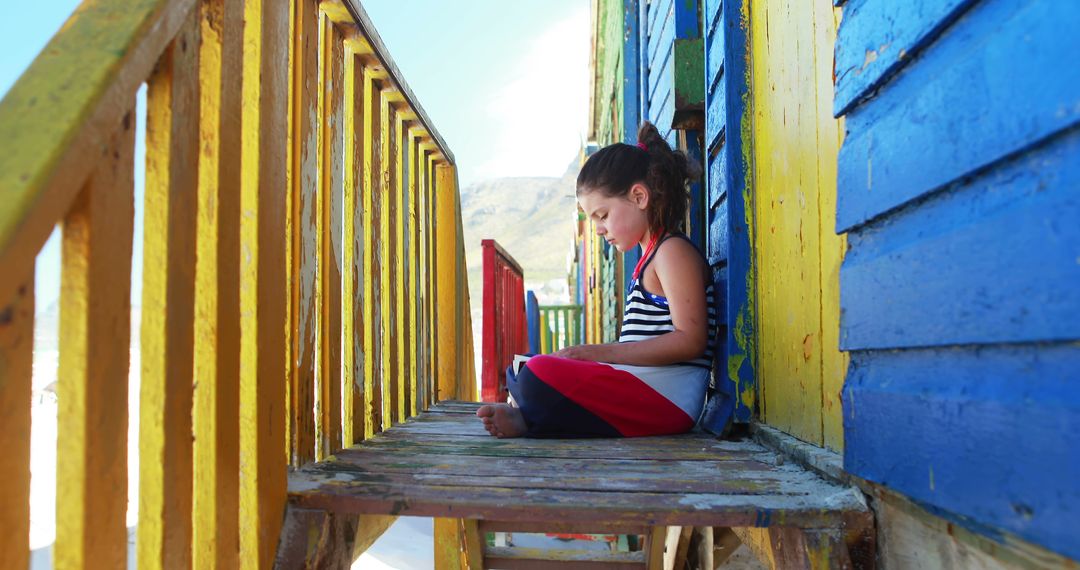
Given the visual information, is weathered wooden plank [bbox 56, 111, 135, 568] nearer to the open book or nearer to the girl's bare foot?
the girl's bare foot

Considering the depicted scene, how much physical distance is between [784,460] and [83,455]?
1.24 meters

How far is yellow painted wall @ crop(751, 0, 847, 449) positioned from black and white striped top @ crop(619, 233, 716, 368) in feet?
0.82

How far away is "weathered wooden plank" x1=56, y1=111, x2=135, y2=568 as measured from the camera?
73 centimetres

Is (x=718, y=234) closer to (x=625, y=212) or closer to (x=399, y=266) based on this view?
(x=625, y=212)

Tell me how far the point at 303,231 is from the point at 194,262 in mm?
397

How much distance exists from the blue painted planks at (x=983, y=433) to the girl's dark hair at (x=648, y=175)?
123cm

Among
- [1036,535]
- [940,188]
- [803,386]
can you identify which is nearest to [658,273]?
[803,386]

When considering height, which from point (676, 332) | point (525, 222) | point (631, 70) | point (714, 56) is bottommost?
point (676, 332)

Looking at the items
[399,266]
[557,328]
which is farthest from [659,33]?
[557,328]

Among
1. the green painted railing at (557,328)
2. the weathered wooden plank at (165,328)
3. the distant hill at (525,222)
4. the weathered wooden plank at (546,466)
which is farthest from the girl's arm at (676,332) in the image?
the distant hill at (525,222)

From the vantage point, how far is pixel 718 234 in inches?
83.1

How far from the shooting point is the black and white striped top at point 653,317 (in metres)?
2.03

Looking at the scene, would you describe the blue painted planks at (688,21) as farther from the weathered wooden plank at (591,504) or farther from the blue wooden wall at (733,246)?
the weathered wooden plank at (591,504)

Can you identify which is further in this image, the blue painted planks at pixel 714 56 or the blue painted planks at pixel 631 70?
the blue painted planks at pixel 631 70
